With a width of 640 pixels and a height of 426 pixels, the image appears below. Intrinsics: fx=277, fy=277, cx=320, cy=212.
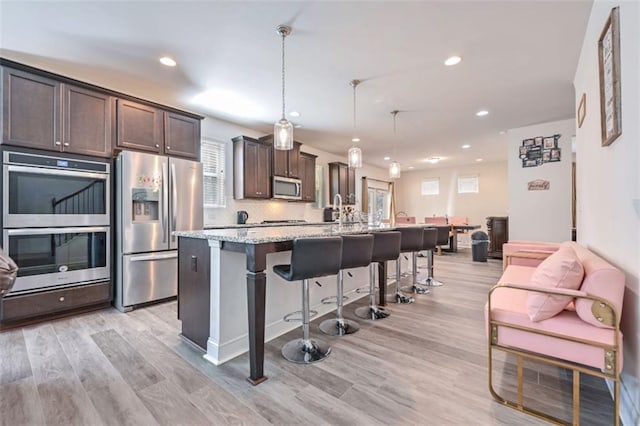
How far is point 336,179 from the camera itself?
7047 mm

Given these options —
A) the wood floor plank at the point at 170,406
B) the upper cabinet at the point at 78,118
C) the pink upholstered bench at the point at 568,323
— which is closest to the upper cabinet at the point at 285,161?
the upper cabinet at the point at 78,118

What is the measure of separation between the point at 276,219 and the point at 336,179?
2.11 metres

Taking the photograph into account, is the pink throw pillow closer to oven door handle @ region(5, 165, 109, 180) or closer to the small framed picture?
oven door handle @ region(5, 165, 109, 180)

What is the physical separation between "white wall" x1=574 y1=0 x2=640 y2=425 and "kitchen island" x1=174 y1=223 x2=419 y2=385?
170cm

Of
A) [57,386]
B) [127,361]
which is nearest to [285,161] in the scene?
[127,361]

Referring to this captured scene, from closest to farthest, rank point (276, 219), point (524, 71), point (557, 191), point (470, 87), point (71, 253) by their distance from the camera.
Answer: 1. point (71, 253)
2. point (524, 71)
3. point (470, 87)
4. point (557, 191)
5. point (276, 219)

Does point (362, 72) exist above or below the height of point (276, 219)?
above

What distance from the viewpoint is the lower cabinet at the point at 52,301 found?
2619mm

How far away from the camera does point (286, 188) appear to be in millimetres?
5539

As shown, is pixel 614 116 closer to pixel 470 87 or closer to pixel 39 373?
pixel 470 87

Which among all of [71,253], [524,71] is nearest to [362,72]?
[524,71]

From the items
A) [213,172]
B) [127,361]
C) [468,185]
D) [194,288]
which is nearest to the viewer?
[127,361]

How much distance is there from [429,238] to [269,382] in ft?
8.91

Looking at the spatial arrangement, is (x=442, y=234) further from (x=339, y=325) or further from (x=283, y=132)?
(x=283, y=132)
